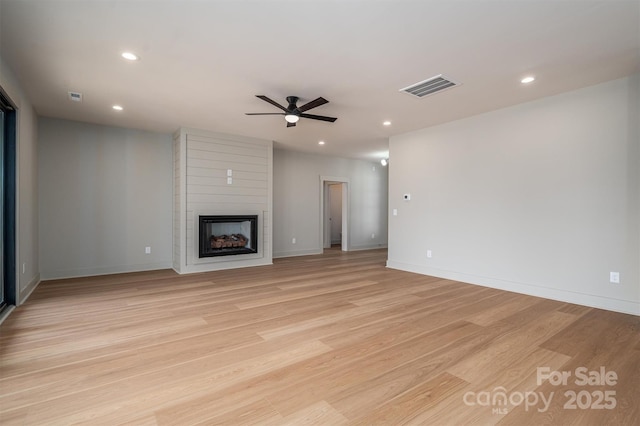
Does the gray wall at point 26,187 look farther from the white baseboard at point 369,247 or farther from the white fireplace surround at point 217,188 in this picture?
the white baseboard at point 369,247

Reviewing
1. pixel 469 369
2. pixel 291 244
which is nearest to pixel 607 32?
pixel 469 369

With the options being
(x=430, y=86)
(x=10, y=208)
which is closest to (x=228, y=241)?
(x=10, y=208)

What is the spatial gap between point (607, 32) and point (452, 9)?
1419mm

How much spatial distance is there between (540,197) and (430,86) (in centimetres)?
210

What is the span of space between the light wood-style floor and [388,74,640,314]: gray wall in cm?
47

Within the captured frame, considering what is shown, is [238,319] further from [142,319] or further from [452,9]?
[452,9]

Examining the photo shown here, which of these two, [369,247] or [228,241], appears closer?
[228,241]

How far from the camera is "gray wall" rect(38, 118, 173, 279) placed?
498 centimetres

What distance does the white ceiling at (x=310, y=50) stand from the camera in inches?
89.3

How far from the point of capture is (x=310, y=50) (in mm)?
2826

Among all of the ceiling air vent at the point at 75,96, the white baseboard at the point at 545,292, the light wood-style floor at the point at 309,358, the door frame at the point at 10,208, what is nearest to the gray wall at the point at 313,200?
the white baseboard at the point at 545,292

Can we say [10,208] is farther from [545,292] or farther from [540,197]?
[545,292]

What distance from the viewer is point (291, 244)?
25.2 feet

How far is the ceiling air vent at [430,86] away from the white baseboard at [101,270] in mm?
5251
